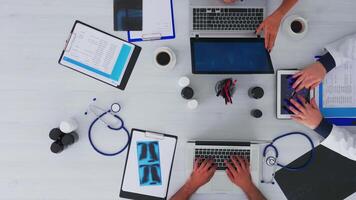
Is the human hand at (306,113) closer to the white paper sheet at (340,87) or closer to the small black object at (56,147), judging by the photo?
the white paper sheet at (340,87)

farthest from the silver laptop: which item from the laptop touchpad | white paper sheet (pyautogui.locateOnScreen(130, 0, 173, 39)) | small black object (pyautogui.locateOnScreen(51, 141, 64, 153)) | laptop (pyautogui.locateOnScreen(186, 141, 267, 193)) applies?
small black object (pyautogui.locateOnScreen(51, 141, 64, 153))

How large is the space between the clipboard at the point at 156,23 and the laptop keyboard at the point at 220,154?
0.51 meters

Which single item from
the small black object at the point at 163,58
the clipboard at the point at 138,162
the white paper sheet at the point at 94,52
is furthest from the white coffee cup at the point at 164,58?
the clipboard at the point at 138,162

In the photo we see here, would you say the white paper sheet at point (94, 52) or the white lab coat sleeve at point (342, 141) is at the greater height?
the white paper sheet at point (94, 52)

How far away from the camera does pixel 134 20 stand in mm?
1569

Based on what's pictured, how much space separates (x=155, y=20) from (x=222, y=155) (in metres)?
0.64

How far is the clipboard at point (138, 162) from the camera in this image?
1.57 metres

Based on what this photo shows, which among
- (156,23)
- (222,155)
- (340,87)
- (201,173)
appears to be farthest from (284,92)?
(156,23)

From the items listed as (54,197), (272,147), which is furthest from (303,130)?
(54,197)

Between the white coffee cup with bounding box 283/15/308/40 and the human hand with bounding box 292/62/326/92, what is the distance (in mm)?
140

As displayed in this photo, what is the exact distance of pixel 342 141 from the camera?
150 centimetres

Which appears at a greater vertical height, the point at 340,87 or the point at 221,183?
the point at 340,87

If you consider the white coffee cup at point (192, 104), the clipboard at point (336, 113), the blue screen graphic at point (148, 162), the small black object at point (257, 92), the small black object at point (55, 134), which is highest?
the small black object at point (257, 92)

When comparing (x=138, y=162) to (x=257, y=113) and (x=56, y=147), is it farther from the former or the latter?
(x=257, y=113)
